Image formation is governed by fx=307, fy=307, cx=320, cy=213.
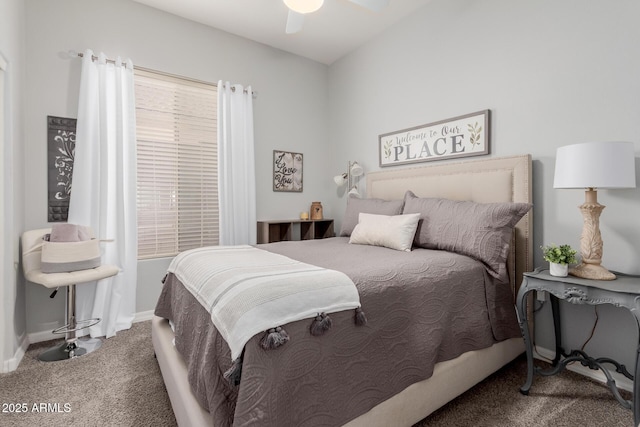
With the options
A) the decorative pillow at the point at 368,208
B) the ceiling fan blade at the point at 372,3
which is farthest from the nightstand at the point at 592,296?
the ceiling fan blade at the point at 372,3

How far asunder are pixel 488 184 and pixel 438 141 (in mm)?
687

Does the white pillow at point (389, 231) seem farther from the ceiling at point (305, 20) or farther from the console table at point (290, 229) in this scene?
the ceiling at point (305, 20)

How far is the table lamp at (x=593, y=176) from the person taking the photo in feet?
5.16

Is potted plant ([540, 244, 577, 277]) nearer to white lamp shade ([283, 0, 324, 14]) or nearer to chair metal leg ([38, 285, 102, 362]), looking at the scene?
white lamp shade ([283, 0, 324, 14])

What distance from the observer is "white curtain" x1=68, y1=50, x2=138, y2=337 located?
2.54m

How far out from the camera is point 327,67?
418 centimetres

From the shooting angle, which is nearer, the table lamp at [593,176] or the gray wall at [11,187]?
the table lamp at [593,176]

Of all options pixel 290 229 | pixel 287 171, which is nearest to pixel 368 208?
pixel 290 229

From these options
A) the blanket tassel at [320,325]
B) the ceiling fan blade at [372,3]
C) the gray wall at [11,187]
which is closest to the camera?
the blanket tassel at [320,325]

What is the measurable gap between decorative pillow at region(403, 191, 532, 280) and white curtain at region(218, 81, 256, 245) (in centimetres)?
191

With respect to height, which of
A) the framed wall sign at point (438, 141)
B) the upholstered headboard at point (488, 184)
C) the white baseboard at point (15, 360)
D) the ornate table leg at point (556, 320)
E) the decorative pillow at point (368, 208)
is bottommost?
the white baseboard at point (15, 360)

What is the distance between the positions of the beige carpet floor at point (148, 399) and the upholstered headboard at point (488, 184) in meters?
0.68

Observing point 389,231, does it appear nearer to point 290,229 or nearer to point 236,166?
point 290,229

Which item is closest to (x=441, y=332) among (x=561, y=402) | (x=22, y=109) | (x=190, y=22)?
(x=561, y=402)
